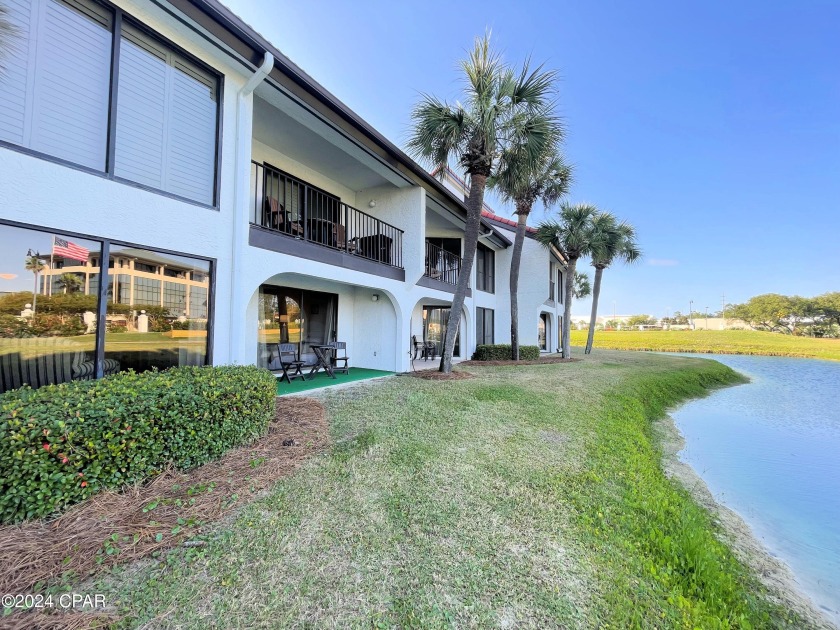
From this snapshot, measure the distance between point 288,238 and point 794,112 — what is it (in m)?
29.9

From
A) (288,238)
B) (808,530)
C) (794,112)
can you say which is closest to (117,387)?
(288,238)

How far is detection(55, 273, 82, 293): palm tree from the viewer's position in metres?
3.76

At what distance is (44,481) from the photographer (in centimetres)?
233

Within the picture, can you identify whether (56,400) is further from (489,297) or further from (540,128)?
(489,297)

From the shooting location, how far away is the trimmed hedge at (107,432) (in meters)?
2.29

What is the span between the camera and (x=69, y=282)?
3.82 metres

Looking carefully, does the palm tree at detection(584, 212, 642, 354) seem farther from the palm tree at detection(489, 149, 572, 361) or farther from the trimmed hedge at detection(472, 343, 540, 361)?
the trimmed hedge at detection(472, 343, 540, 361)

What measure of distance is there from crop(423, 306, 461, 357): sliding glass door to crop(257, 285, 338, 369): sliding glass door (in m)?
6.36

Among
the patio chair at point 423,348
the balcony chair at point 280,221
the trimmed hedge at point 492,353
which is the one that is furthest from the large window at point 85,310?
the trimmed hedge at point 492,353

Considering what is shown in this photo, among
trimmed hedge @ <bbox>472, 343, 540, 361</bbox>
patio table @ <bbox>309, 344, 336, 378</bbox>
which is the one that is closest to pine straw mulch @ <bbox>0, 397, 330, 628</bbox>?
patio table @ <bbox>309, 344, 336, 378</bbox>

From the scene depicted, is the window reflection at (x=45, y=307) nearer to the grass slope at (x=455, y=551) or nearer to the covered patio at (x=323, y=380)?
the grass slope at (x=455, y=551)

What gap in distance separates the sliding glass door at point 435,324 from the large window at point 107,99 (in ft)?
36.7

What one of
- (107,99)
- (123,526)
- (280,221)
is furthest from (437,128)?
(123,526)

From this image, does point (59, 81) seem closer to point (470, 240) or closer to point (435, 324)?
point (470, 240)
